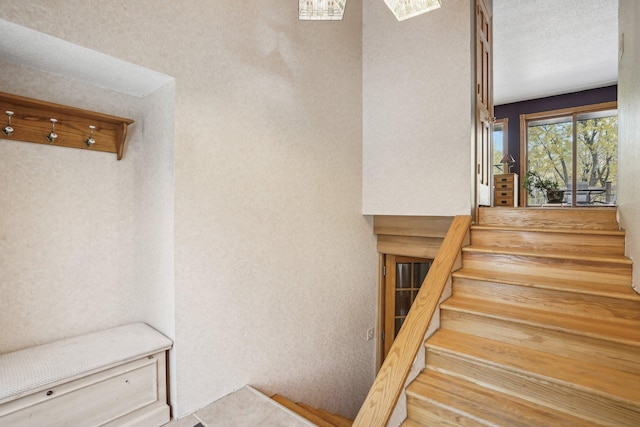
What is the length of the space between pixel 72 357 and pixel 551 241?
3.11 metres

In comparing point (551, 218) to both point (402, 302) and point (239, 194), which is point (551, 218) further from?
point (239, 194)

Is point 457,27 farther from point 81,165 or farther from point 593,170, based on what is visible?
point 593,170

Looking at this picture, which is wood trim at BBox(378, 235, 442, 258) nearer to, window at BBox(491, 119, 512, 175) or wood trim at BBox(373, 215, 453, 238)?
wood trim at BBox(373, 215, 453, 238)

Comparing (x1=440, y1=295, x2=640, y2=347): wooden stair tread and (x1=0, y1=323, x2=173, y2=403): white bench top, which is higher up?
(x1=440, y1=295, x2=640, y2=347): wooden stair tread

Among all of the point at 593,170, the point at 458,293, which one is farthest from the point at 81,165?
the point at 593,170

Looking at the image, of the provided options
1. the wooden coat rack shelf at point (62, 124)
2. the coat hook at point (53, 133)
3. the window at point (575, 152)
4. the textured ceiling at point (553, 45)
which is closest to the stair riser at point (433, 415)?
the wooden coat rack shelf at point (62, 124)

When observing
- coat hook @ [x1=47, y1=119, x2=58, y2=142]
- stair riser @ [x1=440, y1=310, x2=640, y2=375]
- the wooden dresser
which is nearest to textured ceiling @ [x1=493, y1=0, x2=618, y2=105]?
the wooden dresser

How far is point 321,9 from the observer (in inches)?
69.9

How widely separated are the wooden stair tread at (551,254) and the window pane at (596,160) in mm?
5729

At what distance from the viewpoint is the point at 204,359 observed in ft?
6.66

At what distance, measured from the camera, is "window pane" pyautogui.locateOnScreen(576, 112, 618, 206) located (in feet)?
21.5

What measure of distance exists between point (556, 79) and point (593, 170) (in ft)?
6.89

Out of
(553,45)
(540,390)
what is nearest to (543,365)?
(540,390)

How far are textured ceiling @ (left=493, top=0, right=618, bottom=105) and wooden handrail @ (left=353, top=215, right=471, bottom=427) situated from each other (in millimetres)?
3456
